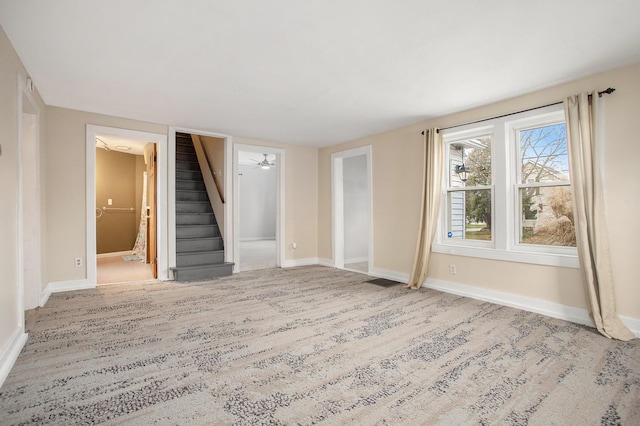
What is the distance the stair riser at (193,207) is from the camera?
20.2ft

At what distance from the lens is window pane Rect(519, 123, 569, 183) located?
3371 mm

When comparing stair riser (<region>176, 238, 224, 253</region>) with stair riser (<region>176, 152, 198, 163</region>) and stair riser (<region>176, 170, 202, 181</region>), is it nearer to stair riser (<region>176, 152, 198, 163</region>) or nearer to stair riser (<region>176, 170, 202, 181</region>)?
stair riser (<region>176, 170, 202, 181</region>)

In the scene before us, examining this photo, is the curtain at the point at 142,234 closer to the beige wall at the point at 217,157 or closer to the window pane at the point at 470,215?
the beige wall at the point at 217,157

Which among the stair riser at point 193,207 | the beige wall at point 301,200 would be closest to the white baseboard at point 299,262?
the beige wall at point 301,200

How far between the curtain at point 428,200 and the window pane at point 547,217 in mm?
997

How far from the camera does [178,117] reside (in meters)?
4.45

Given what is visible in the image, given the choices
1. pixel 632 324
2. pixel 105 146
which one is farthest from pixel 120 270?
pixel 632 324

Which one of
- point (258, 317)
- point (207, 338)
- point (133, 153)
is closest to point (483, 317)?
point (258, 317)

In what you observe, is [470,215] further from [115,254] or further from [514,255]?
[115,254]

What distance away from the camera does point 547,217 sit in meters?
3.48

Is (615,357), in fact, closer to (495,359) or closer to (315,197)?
(495,359)

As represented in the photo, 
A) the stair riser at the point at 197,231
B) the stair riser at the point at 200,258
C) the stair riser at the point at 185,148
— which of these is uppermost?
the stair riser at the point at 185,148

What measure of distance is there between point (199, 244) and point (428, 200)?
12.9ft

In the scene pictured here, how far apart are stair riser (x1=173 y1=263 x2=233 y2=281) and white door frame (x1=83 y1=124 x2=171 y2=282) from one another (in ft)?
0.74
